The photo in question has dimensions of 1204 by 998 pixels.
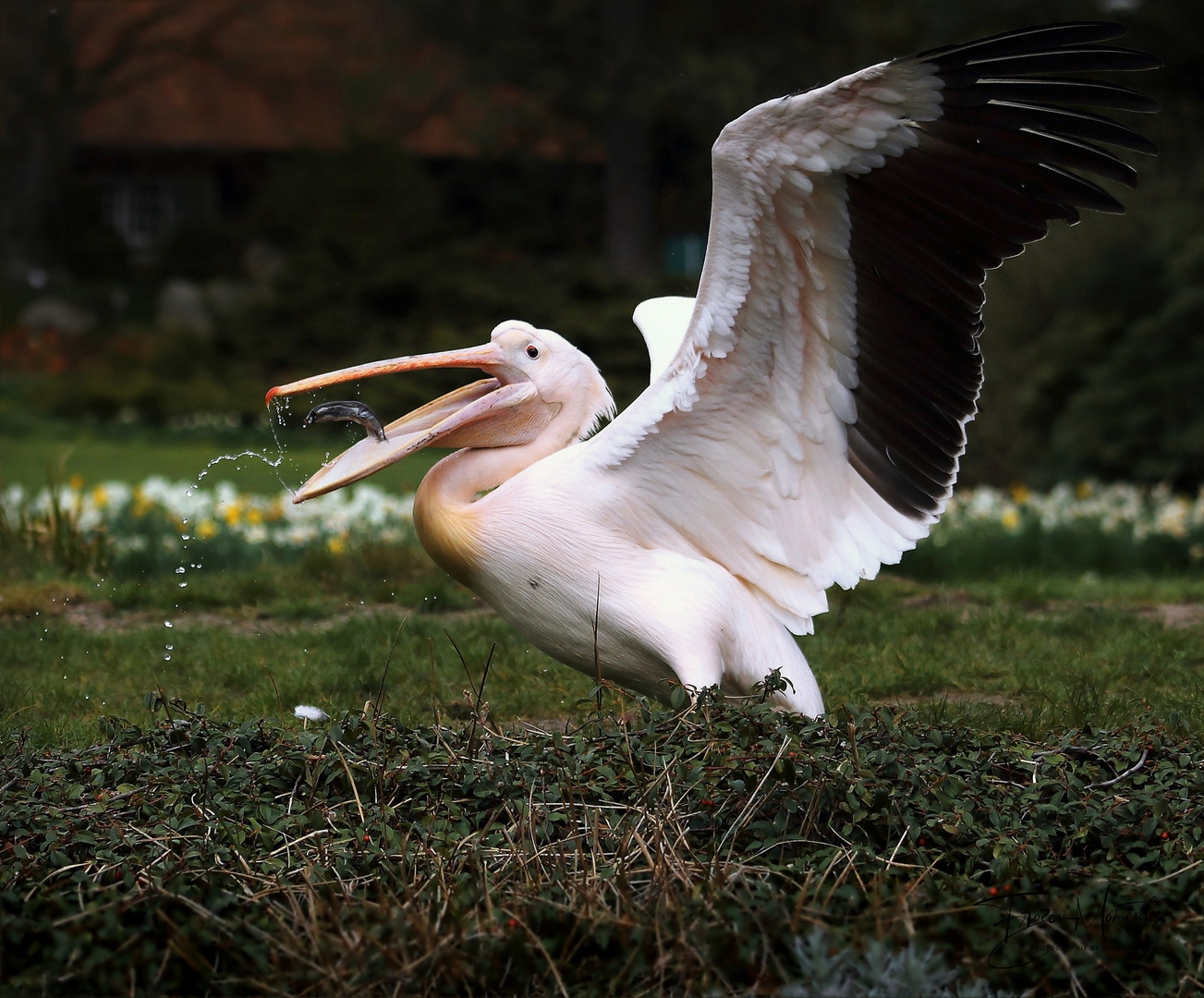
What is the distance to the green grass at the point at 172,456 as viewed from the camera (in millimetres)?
11742

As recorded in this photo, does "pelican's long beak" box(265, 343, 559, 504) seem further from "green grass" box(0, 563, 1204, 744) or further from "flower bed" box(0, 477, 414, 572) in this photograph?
"flower bed" box(0, 477, 414, 572)

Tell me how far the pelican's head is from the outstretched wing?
382 mm

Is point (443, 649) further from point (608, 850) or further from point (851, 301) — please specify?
point (608, 850)

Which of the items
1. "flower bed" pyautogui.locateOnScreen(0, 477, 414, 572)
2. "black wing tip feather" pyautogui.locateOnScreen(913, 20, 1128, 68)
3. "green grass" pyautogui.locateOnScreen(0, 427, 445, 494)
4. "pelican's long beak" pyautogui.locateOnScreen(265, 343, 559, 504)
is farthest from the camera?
"green grass" pyautogui.locateOnScreen(0, 427, 445, 494)

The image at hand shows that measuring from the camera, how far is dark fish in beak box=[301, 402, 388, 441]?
3.96 metres

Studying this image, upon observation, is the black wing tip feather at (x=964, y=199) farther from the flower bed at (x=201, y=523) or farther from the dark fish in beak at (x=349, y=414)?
the flower bed at (x=201, y=523)

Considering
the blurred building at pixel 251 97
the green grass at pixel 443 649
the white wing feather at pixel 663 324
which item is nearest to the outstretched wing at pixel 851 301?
the white wing feather at pixel 663 324

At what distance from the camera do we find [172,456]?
45.7 ft

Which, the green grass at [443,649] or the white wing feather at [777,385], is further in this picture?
the green grass at [443,649]

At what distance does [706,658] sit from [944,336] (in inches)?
40.3

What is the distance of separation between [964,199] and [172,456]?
11.4 meters

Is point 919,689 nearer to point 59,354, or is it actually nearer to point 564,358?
point 564,358

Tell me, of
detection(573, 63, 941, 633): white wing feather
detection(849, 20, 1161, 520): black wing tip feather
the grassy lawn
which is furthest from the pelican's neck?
detection(849, 20, 1161, 520): black wing tip feather

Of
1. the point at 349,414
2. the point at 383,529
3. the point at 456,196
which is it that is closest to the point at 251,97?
the point at 456,196
